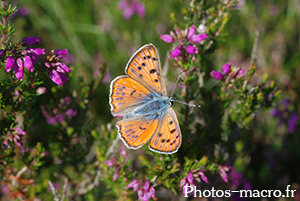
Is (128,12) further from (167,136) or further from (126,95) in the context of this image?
(167,136)

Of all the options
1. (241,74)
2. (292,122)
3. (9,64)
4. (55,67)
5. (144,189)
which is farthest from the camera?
(292,122)

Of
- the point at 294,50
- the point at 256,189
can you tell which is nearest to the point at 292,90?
the point at 294,50

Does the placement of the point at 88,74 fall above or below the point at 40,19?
below

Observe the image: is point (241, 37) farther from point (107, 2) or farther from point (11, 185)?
point (11, 185)

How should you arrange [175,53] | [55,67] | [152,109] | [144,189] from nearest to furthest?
[55,67] → [175,53] → [144,189] → [152,109]

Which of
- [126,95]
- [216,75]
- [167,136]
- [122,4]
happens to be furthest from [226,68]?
[122,4]

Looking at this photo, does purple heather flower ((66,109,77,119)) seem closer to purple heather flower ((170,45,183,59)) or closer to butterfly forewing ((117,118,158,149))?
butterfly forewing ((117,118,158,149))
